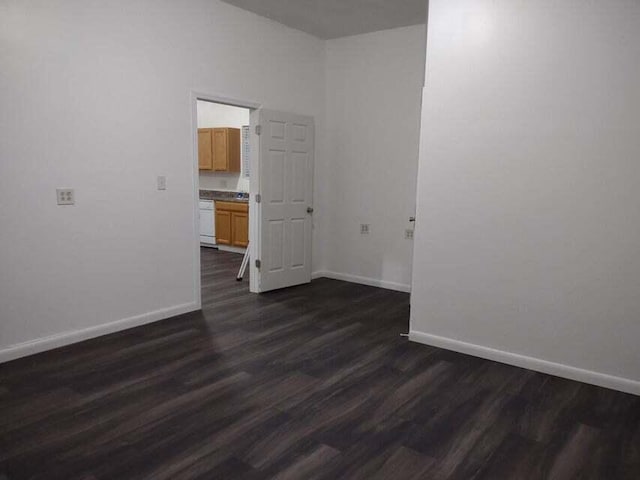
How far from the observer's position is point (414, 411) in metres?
2.65

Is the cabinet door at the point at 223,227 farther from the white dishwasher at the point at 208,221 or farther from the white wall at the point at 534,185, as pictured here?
the white wall at the point at 534,185

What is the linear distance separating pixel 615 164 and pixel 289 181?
10.3 ft

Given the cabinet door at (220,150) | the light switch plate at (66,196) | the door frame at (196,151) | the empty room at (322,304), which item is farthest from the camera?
the cabinet door at (220,150)

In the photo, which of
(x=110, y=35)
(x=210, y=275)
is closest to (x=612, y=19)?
(x=110, y=35)

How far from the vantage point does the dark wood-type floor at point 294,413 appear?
7.06 ft

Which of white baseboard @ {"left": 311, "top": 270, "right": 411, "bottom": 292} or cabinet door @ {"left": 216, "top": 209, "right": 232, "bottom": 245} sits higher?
cabinet door @ {"left": 216, "top": 209, "right": 232, "bottom": 245}

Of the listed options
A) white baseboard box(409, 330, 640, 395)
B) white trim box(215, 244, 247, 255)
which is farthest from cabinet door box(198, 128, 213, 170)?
white baseboard box(409, 330, 640, 395)

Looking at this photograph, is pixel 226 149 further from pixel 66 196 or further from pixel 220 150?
pixel 66 196

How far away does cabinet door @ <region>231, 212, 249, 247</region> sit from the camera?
697 cm

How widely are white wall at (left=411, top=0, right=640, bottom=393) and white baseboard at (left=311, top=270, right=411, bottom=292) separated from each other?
5.34ft

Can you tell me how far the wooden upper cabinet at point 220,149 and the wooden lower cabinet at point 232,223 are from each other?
63 centimetres

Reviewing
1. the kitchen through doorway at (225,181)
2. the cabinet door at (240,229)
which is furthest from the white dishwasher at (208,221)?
the cabinet door at (240,229)

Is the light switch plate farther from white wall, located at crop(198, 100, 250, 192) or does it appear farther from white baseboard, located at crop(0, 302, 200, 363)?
white wall, located at crop(198, 100, 250, 192)

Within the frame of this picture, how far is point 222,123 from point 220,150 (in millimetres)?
582
